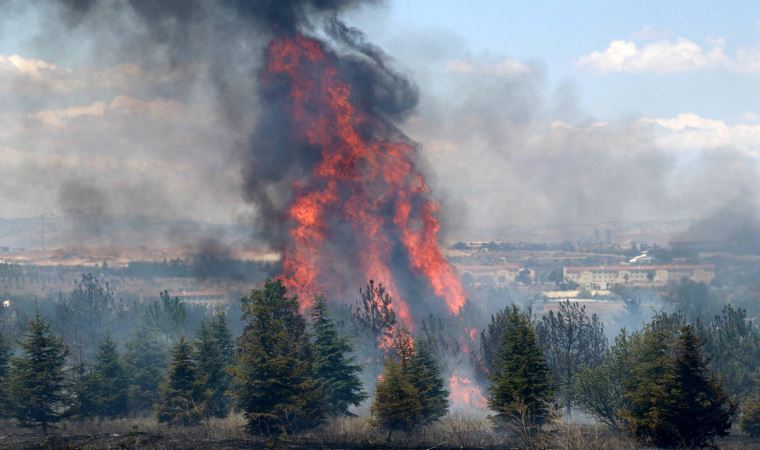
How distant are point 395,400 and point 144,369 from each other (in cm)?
2489

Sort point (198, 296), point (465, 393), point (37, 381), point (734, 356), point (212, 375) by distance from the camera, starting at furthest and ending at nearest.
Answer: point (198, 296)
point (465, 393)
point (734, 356)
point (212, 375)
point (37, 381)

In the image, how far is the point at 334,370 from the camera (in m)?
56.2

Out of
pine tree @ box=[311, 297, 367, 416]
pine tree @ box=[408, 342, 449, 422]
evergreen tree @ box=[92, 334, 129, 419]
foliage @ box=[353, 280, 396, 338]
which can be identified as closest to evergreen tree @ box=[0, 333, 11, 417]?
evergreen tree @ box=[92, 334, 129, 419]

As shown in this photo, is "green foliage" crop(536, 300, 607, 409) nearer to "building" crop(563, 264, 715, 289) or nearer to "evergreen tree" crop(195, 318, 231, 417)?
"evergreen tree" crop(195, 318, 231, 417)

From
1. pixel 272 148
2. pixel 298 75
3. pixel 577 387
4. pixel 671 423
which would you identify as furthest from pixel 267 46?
pixel 671 423

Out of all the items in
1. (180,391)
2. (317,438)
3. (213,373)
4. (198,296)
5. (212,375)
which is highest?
(198,296)

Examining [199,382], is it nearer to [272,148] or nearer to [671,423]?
[671,423]

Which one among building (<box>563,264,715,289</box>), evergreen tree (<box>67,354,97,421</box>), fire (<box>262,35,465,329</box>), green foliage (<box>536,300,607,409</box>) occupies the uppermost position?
fire (<box>262,35,465,329</box>)

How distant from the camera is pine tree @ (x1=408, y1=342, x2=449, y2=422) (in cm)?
5012

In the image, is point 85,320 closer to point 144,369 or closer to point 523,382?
point 144,369

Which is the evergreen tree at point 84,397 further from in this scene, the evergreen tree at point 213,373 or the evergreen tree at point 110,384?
the evergreen tree at point 213,373

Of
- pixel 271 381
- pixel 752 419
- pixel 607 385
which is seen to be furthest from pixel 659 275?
pixel 271 381

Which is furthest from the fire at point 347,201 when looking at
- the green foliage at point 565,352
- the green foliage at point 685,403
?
the green foliage at point 685,403

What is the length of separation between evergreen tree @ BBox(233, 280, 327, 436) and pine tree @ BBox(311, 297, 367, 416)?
361cm
